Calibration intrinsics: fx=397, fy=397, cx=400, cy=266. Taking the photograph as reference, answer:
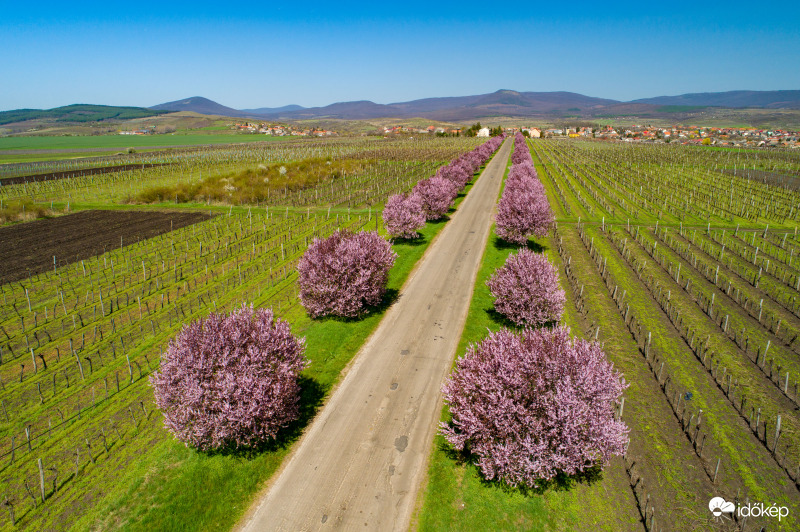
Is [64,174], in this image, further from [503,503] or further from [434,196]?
[503,503]

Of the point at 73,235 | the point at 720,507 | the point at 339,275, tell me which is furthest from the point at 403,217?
the point at 73,235

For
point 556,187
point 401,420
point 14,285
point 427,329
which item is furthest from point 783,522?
point 556,187

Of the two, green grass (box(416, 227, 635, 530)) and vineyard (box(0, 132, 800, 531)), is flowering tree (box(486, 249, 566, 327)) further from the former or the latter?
green grass (box(416, 227, 635, 530))

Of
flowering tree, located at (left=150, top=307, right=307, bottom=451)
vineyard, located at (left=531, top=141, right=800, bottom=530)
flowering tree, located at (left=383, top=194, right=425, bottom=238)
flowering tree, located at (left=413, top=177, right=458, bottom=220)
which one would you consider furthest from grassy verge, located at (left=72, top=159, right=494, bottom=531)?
flowering tree, located at (left=413, top=177, right=458, bottom=220)

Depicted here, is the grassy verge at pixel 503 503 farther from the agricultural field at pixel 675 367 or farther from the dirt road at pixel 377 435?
the dirt road at pixel 377 435

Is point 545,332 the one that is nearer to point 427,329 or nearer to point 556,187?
point 427,329

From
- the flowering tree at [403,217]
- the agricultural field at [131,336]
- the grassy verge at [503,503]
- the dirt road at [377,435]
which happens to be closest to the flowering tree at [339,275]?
the agricultural field at [131,336]

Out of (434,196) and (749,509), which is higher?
(434,196)
